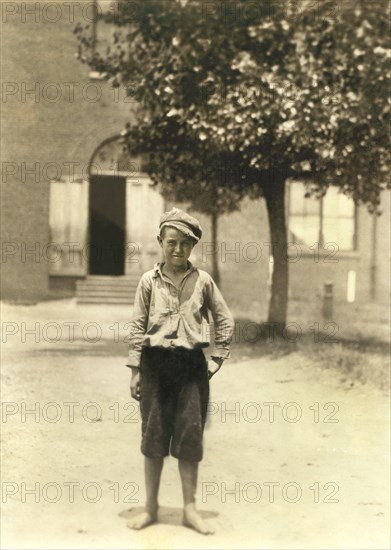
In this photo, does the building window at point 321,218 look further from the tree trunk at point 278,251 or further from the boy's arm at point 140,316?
the boy's arm at point 140,316

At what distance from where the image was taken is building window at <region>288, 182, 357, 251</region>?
5.44 metres

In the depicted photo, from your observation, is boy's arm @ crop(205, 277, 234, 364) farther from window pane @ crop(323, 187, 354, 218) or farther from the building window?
window pane @ crop(323, 187, 354, 218)

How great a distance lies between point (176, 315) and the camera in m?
3.14

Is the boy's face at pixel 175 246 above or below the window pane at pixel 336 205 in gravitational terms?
below

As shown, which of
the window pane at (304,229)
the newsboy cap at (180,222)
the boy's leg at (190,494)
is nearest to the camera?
the newsboy cap at (180,222)

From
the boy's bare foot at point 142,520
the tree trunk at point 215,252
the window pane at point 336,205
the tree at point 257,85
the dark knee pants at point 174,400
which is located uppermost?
the tree at point 257,85

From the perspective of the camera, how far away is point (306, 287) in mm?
5355

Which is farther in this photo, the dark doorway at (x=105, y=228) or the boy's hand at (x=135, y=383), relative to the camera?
the dark doorway at (x=105, y=228)

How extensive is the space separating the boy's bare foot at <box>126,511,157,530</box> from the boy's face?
1461mm

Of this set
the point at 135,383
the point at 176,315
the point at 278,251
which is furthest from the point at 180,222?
the point at 278,251

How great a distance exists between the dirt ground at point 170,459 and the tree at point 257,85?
836 mm

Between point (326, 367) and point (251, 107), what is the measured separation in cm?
214

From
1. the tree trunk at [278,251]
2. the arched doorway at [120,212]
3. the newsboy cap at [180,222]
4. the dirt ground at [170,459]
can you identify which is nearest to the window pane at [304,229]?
the tree trunk at [278,251]

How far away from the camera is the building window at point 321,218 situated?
544cm
